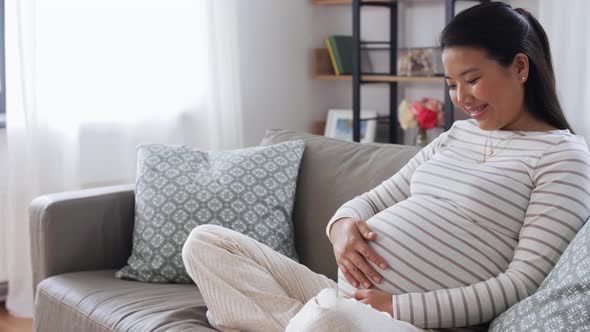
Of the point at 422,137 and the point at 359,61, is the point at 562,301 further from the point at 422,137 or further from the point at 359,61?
the point at 359,61

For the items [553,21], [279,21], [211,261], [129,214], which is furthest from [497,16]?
[279,21]

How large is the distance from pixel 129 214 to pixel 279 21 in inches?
66.5

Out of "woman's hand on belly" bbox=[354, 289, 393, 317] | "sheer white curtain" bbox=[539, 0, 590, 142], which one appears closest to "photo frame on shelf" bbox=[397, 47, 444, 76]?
"sheer white curtain" bbox=[539, 0, 590, 142]

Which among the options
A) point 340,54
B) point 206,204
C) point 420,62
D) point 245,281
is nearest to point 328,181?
point 206,204

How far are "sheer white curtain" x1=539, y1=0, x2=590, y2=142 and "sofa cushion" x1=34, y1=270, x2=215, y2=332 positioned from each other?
1641 millimetres

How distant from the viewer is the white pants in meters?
1.70

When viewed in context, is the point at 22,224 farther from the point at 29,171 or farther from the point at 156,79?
the point at 156,79

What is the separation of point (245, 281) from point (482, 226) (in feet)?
1.65

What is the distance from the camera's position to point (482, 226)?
1586mm

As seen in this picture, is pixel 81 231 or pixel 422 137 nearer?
pixel 81 231

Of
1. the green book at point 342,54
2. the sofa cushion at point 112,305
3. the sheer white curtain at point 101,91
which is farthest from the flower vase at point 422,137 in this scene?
the sofa cushion at point 112,305

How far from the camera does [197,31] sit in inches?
135

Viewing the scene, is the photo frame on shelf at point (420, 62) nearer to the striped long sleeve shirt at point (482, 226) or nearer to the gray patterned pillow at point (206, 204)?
the gray patterned pillow at point (206, 204)

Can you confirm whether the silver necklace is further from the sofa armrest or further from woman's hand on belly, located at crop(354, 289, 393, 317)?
the sofa armrest
